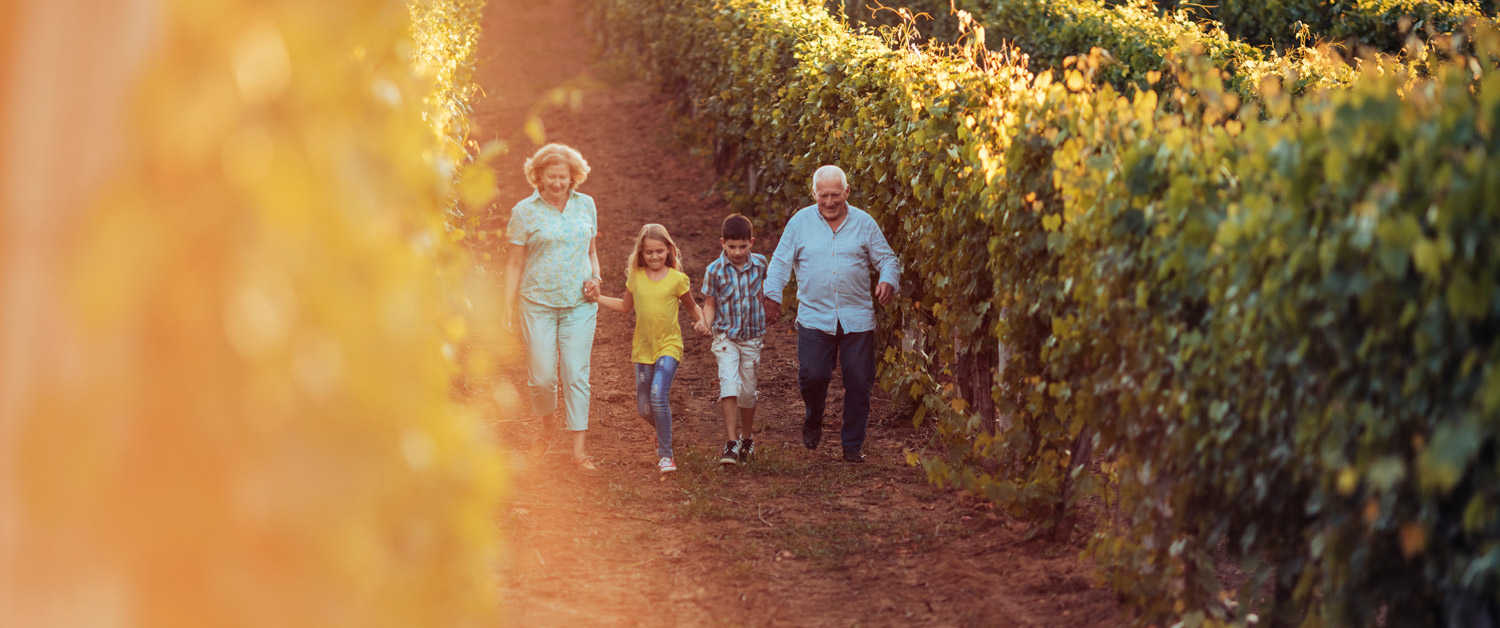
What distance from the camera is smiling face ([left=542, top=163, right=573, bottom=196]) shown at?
7.11 m

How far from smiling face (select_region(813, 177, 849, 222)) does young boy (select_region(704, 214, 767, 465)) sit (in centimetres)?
48

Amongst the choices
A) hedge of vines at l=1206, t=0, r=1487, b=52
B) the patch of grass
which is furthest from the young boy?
hedge of vines at l=1206, t=0, r=1487, b=52

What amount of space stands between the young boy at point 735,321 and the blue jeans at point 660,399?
0.39 metres

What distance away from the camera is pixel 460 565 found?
8.50ft

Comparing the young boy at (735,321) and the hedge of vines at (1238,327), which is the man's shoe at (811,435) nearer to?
the young boy at (735,321)

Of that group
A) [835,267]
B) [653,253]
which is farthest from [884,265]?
[653,253]

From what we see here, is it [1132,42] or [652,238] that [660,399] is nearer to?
[652,238]

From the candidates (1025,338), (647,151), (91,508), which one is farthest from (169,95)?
(647,151)

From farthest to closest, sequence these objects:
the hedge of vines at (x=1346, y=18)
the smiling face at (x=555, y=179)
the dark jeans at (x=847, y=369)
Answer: the hedge of vines at (x=1346, y=18)
the dark jeans at (x=847, y=369)
the smiling face at (x=555, y=179)

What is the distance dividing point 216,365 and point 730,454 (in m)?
5.94

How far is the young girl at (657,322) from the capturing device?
23.9ft

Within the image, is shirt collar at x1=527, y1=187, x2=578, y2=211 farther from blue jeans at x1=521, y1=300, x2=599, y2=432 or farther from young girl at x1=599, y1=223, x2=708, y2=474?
blue jeans at x1=521, y1=300, x2=599, y2=432

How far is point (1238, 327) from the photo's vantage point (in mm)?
3512

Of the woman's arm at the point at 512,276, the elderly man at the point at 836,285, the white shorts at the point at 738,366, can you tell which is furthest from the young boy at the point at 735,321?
the woman's arm at the point at 512,276
